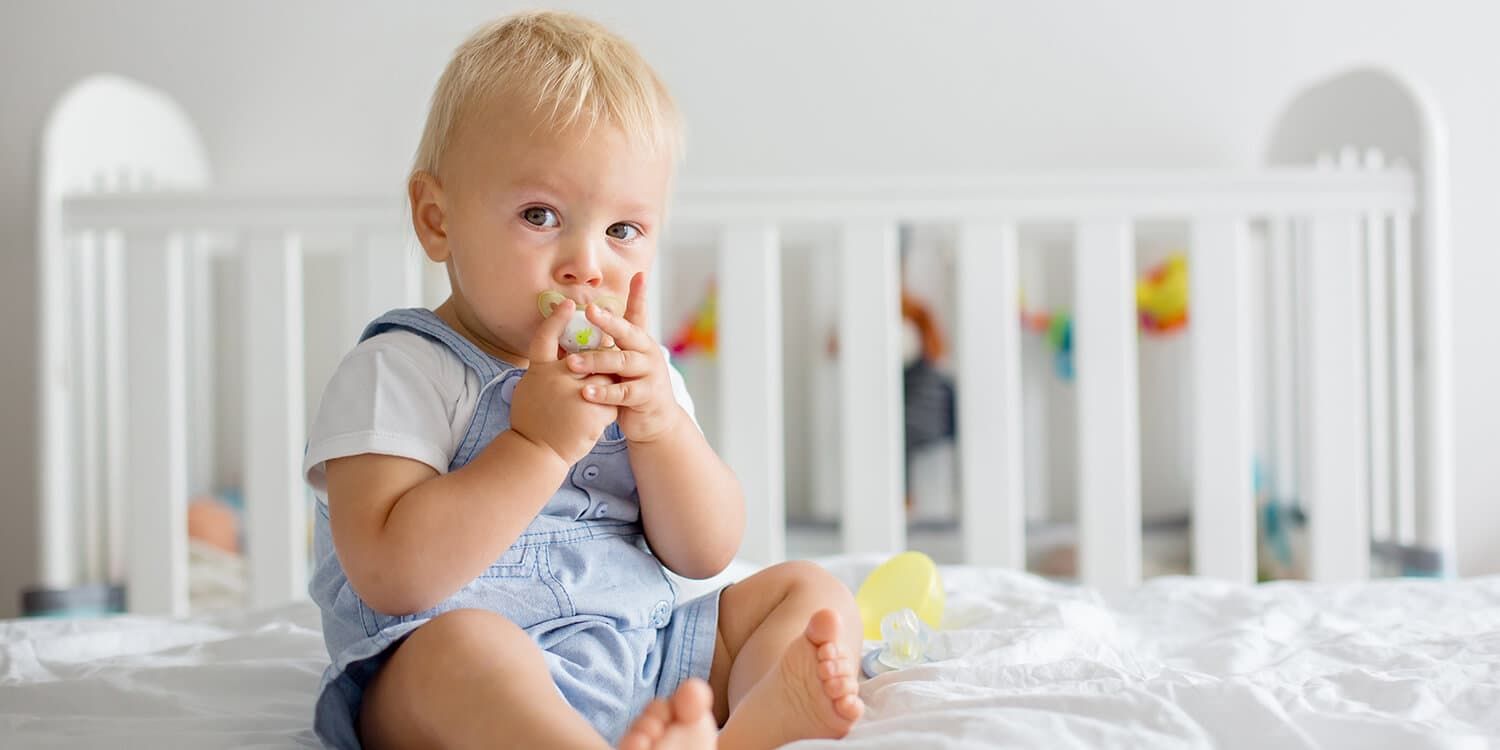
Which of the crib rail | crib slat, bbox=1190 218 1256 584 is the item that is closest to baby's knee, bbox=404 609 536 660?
the crib rail

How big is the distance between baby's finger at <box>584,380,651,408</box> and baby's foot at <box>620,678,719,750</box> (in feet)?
0.61

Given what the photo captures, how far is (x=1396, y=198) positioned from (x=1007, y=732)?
1.13m

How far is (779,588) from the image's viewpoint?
0.79m

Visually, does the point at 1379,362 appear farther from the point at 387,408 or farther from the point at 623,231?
the point at 387,408

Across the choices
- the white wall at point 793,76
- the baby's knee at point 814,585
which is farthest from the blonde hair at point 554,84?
the white wall at point 793,76

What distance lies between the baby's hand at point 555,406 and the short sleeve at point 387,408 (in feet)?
0.21

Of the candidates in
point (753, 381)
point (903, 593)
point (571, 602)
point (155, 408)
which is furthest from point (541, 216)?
point (155, 408)

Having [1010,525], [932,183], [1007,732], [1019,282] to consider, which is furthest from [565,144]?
[1019,282]

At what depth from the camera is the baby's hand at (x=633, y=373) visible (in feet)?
2.27

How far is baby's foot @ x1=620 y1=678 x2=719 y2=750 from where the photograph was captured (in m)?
0.55

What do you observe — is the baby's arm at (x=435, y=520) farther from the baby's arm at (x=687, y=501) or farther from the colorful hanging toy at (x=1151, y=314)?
the colorful hanging toy at (x=1151, y=314)

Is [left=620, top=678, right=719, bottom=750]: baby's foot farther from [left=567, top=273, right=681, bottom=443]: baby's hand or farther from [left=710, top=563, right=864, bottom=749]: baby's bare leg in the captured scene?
[left=567, top=273, right=681, bottom=443]: baby's hand

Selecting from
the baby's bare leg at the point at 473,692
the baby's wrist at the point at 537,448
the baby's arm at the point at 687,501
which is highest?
the baby's wrist at the point at 537,448

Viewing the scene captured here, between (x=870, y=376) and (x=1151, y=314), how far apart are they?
2.40 feet
